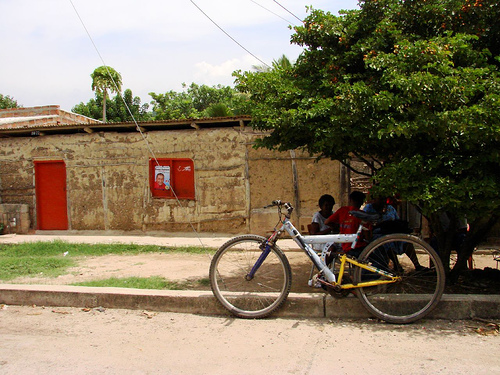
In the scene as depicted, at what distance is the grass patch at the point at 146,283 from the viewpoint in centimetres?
573

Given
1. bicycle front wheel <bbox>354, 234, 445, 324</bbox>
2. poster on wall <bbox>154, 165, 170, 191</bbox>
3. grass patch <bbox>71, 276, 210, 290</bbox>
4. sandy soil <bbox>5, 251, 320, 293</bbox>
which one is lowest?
sandy soil <bbox>5, 251, 320, 293</bbox>

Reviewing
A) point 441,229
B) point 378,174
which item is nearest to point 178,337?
point 378,174

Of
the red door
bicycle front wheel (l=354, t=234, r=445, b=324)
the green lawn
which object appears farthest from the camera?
the red door

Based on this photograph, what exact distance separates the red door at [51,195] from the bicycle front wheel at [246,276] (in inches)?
336

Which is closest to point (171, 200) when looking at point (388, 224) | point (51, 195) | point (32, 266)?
point (51, 195)

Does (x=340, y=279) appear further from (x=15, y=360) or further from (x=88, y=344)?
(x=15, y=360)

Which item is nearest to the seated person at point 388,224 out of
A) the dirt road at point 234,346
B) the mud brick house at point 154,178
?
the dirt road at point 234,346

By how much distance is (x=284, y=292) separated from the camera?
4480 mm

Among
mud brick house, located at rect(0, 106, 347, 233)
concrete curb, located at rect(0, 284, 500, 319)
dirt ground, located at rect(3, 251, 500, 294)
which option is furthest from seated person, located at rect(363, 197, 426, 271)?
mud brick house, located at rect(0, 106, 347, 233)

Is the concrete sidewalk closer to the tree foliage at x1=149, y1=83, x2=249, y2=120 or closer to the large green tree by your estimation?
the large green tree

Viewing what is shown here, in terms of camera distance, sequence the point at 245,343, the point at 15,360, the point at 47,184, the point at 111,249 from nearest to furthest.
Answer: the point at 15,360 → the point at 245,343 → the point at 111,249 → the point at 47,184

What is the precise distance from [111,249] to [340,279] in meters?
6.06

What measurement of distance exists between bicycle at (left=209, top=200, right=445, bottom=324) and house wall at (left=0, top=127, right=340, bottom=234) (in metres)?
5.36

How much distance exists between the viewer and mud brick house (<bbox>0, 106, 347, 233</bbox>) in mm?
10117
